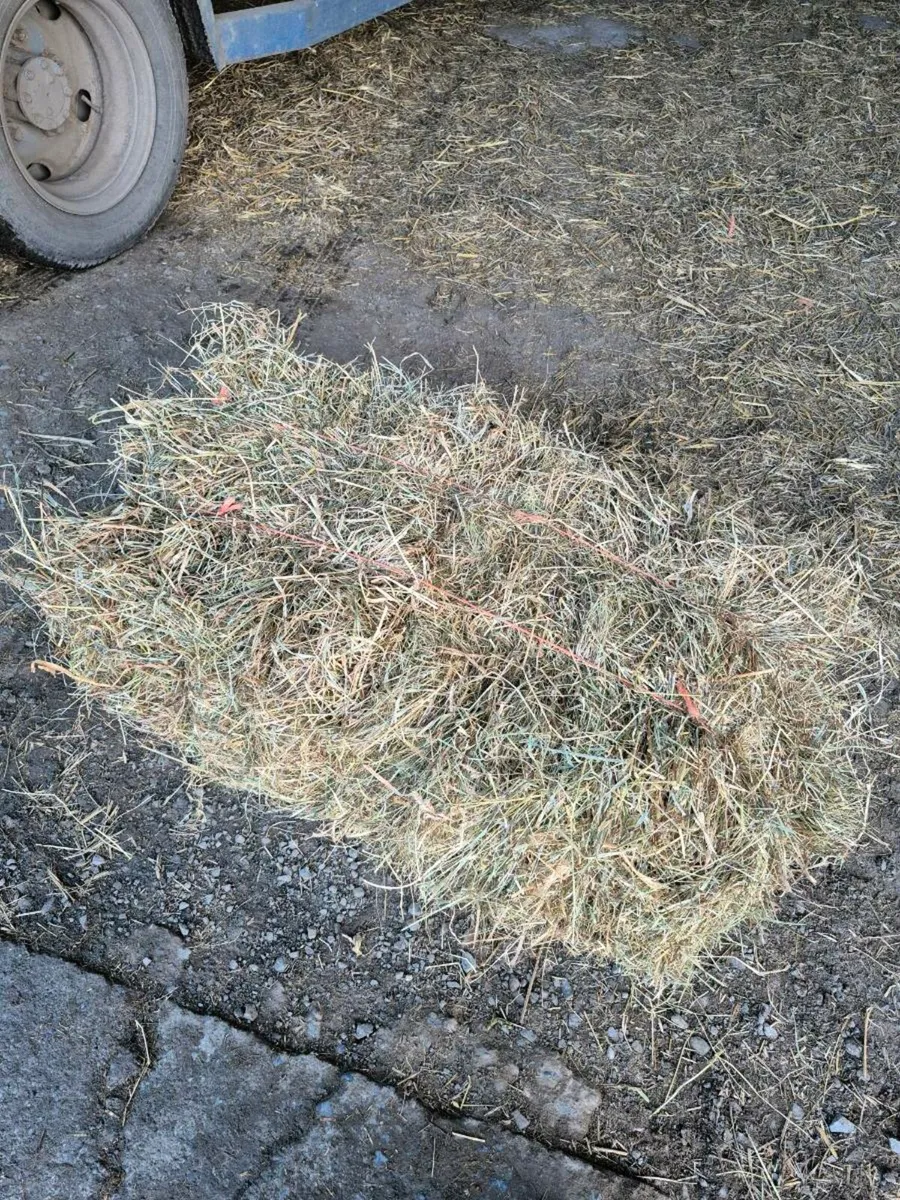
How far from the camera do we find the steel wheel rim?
3.84 meters

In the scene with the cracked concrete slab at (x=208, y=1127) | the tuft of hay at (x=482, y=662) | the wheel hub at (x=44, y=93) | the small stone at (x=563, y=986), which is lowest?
the small stone at (x=563, y=986)

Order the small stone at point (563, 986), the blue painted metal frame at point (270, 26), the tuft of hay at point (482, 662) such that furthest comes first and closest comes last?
the blue painted metal frame at point (270, 26) < the small stone at point (563, 986) < the tuft of hay at point (482, 662)

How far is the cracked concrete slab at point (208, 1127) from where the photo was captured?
221 centimetres

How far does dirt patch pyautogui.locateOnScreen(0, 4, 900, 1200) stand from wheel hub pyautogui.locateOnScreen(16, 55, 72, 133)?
1.86 ft

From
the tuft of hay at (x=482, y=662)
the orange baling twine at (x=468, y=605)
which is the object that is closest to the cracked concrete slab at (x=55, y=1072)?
the tuft of hay at (x=482, y=662)

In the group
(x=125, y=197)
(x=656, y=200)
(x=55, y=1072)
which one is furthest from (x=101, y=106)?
(x=55, y=1072)

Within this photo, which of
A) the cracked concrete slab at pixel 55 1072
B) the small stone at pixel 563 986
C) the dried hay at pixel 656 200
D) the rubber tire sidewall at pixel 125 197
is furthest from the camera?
the dried hay at pixel 656 200

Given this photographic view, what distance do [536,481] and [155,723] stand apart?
1226 mm

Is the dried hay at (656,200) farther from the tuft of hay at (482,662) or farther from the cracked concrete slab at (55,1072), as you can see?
the cracked concrete slab at (55,1072)

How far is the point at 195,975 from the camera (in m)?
2.50

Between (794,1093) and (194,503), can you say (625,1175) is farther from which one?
(194,503)

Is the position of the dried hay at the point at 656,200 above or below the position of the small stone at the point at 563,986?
above

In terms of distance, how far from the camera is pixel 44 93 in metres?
3.88

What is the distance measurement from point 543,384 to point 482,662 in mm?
1780
